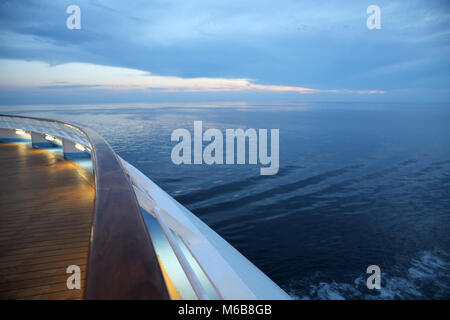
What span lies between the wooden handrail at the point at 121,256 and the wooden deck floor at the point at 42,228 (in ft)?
3.98

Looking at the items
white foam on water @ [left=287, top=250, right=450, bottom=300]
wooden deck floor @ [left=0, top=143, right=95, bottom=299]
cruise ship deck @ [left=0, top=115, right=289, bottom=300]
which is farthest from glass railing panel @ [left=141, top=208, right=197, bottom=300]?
white foam on water @ [left=287, top=250, right=450, bottom=300]

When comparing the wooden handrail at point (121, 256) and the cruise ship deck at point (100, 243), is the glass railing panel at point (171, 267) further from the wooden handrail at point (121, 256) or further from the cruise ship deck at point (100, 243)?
the wooden handrail at point (121, 256)

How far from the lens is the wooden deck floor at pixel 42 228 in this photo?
2.07m

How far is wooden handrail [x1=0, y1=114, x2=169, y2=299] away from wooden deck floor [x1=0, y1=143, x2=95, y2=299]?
1213mm

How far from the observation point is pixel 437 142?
22.6m

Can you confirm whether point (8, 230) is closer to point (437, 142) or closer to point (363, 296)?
point (363, 296)

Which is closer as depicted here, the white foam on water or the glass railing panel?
the glass railing panel

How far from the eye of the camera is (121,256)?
868mm

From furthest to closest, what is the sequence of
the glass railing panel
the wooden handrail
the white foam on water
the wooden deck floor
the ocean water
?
1. the ocean water
2. the white foam on water
3. the wooden deck floor
4. the glass railing panel
5. the wooden handrail

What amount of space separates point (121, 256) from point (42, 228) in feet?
8.97

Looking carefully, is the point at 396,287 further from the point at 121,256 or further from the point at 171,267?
the point at 121,256

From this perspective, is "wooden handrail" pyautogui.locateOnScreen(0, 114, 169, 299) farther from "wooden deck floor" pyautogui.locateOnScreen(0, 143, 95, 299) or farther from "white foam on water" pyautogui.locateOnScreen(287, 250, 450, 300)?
"white foam on water" pyautogui.locateOnScreen(287, 250, 450, 300)

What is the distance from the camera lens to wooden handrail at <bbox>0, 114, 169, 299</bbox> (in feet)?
2.40

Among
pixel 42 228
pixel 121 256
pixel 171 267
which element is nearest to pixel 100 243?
pixel 121 256
